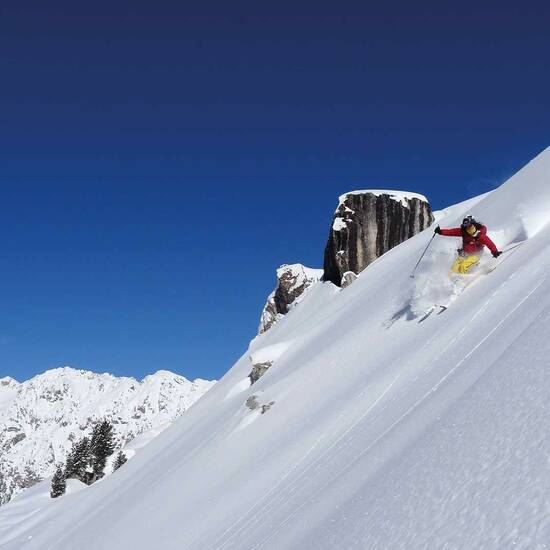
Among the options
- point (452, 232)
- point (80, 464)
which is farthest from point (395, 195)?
point (80, 464)

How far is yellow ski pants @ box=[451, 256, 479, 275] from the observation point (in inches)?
575

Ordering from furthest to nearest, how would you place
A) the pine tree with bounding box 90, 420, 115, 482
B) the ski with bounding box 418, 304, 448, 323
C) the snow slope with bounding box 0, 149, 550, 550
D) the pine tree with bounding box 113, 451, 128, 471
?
the pine tree with bounding box 90, 420, 115, 482
the pine tree with bounding box 113, 451, 128, 471
the ski with bounding box 418, 304, 448, 323
the snow slope with bounding box 0, 149, 550, 550

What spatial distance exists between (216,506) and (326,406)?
3466 mm

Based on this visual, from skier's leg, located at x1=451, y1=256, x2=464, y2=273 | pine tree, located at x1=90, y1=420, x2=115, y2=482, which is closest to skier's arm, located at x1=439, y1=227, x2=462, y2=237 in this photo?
skier's leg, located at x1=451, y1=256, x2=464, y2=273

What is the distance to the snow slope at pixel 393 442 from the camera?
3.99 metres

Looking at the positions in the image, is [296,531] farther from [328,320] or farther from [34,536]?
[34,536]

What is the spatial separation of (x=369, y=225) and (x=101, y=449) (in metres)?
51.3

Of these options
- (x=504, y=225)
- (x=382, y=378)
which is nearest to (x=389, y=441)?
(x=382, y=378)

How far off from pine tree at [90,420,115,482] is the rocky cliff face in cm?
4621

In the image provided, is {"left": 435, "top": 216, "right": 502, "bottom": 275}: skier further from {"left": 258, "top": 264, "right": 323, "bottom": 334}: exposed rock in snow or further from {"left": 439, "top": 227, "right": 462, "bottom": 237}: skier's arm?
{"left": 258, "top": 264, "right": 323, "bottom": 334}: exposed rock in snow

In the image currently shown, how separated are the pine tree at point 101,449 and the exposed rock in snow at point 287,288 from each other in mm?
28062

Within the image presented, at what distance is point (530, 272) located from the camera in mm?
10648

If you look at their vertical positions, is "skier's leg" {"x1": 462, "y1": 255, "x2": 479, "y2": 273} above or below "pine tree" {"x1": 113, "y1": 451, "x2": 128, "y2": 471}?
below

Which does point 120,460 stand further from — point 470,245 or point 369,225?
point 470,245
